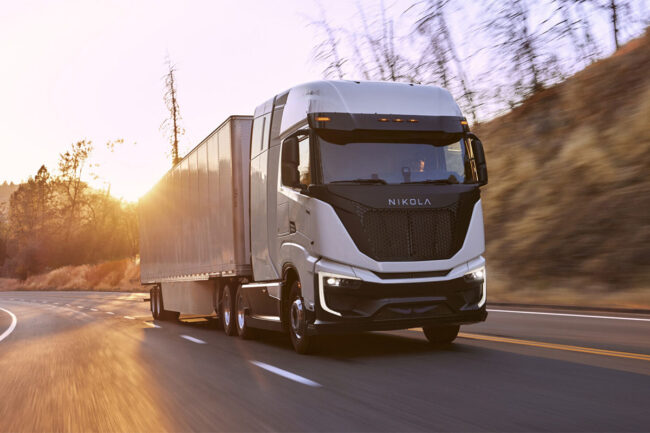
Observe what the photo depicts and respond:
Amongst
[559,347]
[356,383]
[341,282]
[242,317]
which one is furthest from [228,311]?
[356,383]

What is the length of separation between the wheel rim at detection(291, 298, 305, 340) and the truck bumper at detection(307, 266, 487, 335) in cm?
41

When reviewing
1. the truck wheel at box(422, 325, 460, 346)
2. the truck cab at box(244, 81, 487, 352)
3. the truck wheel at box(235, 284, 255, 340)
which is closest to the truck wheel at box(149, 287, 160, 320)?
the truck wheel at box(235, 284, 255, 340)

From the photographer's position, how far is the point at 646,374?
6910 mm

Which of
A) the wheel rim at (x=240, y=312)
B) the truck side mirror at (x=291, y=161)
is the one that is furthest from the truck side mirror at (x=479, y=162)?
the wheel rim at (x=240, y=312)

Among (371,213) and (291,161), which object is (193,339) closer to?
(291,161)

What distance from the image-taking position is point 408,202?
8938mm

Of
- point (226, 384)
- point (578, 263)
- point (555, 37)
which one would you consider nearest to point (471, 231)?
point (226, 384)

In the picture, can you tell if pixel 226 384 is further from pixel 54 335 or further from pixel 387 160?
pixel 54 335

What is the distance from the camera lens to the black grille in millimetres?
8852

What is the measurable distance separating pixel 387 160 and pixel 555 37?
14.1 metres

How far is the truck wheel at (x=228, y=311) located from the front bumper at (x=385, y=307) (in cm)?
424

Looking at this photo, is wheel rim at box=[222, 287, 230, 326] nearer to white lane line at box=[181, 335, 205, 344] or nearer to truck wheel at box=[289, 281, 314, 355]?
white lane line at box=[181, 335, 205, 344]

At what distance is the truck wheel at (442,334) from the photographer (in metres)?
10.0

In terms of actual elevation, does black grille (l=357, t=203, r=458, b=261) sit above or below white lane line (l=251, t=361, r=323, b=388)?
above
